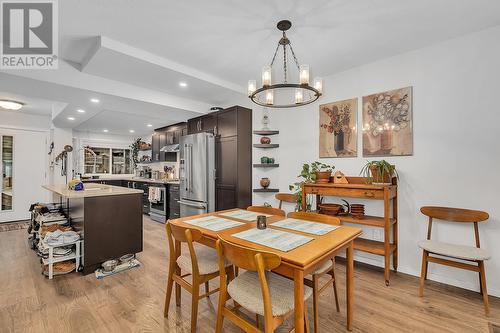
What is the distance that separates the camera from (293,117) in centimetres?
381

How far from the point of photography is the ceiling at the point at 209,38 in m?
2.03

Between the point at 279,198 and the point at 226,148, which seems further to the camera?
the point at 226,148

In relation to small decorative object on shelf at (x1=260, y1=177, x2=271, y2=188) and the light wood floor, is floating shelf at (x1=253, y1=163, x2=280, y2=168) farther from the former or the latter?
the light wood floor

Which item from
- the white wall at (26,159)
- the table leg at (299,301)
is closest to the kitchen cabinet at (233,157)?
the table leg at (299,301)

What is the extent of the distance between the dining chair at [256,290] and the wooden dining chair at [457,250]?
1610 mm

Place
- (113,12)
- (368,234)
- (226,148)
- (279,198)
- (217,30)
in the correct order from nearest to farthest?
1. (113,12)
2. (217,30)
3. (368,234)
4. (279,198)
5. (226,148)

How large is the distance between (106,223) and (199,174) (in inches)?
70.0

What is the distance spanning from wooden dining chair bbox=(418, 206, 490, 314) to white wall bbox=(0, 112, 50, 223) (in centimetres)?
765

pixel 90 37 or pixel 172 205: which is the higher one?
pixel 90 37

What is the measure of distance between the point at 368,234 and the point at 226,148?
2653mm

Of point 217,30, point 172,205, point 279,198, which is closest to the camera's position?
point 217,30

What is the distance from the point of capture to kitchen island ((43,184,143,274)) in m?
2.78

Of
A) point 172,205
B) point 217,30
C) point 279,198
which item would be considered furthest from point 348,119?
point 172,205

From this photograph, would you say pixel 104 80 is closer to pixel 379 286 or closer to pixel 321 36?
pixel 321 36
